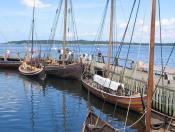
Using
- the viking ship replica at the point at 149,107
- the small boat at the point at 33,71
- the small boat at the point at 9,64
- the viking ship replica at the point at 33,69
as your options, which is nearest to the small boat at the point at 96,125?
the viking ship replica at the point at 149,107

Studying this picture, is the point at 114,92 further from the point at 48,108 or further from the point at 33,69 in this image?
the point at 33,69

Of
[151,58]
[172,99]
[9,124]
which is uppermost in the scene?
[151,58]

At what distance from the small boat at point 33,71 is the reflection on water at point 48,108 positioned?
1.89m

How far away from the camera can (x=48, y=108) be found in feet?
95.8

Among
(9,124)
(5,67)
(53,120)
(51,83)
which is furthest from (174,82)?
(5,67)

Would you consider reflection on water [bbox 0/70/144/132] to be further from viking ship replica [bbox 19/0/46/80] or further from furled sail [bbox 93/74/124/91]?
viking ship replica [bbox 19/0/46/80]

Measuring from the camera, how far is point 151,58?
45.2 feet

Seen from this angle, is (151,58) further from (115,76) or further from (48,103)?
(115,76)

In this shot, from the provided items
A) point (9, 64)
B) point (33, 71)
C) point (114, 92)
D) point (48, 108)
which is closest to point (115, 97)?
point (114, 92)

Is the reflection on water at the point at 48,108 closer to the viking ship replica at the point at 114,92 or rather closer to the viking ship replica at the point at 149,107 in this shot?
the viking ship replica at the point at 114,92

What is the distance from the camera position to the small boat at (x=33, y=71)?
151 feet

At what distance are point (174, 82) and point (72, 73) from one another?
60.2 feet

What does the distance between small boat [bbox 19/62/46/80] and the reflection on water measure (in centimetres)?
189

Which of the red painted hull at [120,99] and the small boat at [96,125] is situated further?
the red painted hull at [120,99]
